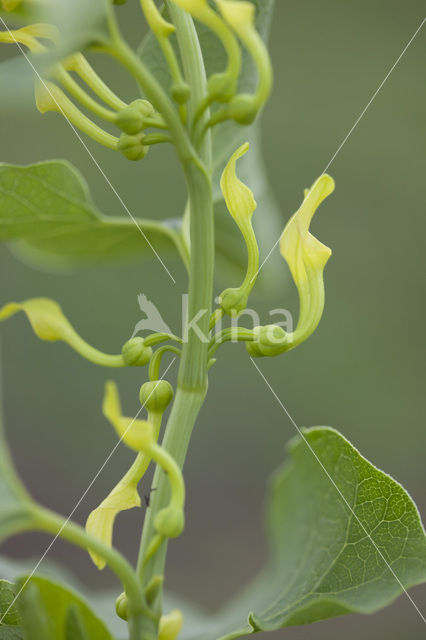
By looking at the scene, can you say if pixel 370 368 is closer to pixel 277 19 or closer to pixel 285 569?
pixel 277 19

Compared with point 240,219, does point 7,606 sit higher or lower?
lower

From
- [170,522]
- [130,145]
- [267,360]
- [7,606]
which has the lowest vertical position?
[267,360]

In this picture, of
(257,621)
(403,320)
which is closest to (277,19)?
(403,320)

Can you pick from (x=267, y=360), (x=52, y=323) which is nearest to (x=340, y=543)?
(x=52, y=323)

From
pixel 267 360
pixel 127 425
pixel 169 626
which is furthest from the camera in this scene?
pixel 267 360

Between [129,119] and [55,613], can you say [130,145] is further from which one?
[55,613]

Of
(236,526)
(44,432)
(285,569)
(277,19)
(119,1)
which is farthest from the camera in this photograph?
(277,19)
